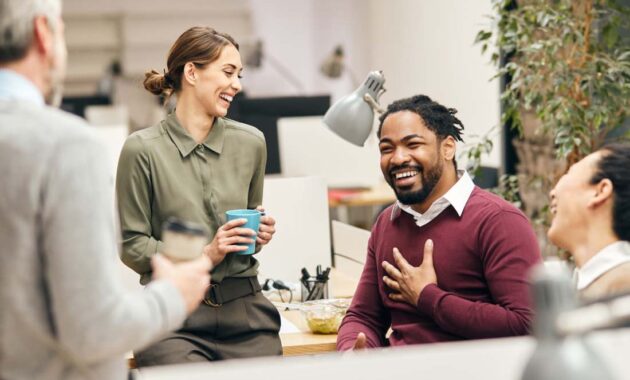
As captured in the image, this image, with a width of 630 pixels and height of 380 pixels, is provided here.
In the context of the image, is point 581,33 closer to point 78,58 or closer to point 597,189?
point 597,189

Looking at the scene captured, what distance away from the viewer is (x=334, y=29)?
9914 mm

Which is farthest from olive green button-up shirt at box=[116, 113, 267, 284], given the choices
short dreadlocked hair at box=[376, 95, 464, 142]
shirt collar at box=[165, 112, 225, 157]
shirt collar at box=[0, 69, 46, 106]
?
shirt collar at box=[0, 69, 46, 106]

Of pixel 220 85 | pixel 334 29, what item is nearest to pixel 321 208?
pixel 220 85

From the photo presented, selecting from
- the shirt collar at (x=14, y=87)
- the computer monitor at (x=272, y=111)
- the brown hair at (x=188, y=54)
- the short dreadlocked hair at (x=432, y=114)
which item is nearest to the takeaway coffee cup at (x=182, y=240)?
the shirt collar at (x=14, y=87)

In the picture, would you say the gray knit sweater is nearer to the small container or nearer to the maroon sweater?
the maroon sweater

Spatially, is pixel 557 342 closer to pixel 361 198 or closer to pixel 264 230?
pixel 264 230

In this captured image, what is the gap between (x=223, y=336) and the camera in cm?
271

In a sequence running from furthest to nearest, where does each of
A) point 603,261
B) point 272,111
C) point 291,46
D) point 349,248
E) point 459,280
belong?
1. point 291,46
2. point 272,111
3. point 349,248
4. point 459,280
5. point 603,261

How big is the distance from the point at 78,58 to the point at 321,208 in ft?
24.5

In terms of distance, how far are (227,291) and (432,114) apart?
768 mm

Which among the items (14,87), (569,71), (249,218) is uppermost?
(569,71)

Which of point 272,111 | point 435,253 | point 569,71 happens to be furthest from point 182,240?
point 272,111

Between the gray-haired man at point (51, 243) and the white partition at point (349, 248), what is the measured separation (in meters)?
1.81

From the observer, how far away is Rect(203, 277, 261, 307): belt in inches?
106
